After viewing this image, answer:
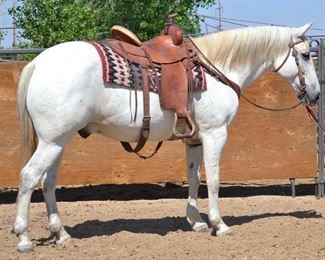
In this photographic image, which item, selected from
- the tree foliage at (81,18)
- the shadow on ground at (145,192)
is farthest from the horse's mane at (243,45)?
the tree foliage at (81,18)

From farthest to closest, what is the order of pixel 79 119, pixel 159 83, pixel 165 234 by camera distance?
pixel 165 234, pixel 159 83, pixel 79 119

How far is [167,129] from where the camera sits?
19.1 ft

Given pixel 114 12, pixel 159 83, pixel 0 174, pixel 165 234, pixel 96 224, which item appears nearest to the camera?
pixel 159 83

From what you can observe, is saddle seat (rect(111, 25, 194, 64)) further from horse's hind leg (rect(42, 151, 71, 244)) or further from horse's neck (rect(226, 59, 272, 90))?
horse's hind leg (rect(42, 151, 71, 244))

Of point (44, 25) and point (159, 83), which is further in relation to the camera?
point (44, 25)

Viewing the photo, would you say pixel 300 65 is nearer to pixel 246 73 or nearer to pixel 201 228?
pixel 246 73

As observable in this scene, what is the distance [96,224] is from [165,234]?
37.3 inches

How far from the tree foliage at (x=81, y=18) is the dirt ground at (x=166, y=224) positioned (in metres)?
5.80

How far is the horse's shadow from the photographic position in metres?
6.29

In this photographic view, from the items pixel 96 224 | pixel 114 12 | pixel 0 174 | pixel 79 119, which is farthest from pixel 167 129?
pixel 114 12

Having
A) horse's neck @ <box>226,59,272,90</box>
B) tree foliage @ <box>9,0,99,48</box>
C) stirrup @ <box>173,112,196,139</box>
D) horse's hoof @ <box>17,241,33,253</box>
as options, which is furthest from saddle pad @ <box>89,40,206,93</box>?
tree foliage @ <box>9,0,99,48</box>

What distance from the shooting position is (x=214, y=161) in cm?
590

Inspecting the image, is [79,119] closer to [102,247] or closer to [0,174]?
[102,247]

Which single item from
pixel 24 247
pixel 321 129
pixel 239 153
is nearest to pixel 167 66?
pixel 24 247
